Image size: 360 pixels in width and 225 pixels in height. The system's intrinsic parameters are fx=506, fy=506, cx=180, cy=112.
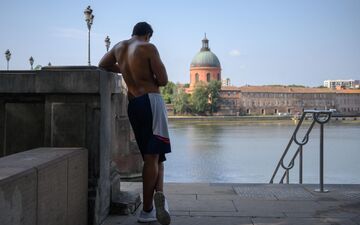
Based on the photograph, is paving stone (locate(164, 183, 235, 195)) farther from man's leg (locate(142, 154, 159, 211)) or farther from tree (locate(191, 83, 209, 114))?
tree (locate(191, 83, 209, 114))

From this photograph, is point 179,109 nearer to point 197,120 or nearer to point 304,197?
point 197,120

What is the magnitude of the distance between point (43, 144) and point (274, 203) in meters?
2.19

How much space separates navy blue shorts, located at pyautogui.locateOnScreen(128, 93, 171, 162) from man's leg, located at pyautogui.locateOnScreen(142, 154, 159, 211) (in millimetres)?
66

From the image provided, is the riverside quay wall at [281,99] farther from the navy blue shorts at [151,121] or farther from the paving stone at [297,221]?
the navy blue shorts at [151,121]

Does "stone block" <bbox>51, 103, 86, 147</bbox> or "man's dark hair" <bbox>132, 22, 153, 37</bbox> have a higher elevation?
"man's dark hair" <bbox>132, 22, 153, 37</bbox>

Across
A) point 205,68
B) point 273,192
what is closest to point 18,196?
point 273,192

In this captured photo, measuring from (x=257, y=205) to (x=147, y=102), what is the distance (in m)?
1.62

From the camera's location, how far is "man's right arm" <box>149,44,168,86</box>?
3490 millimetres

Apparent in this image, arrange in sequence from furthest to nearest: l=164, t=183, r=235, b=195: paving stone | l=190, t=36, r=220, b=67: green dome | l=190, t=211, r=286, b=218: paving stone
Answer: l=190, t=36, r=220, b=67: green dome < l=164, t=183, r=235, b=195: paving stone < l=190, t=211, r=286, b=218: paving stone

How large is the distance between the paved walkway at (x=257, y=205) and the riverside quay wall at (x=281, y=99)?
12385 cm

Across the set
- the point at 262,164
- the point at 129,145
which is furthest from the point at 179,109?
the point at 129,145

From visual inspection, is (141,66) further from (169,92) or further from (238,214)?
(169,92)

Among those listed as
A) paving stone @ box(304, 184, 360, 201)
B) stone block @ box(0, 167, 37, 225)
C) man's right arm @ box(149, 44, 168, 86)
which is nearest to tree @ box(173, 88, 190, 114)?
paving stone @ box(304, 184, 360, 201)

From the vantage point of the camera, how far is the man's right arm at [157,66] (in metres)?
3.49
